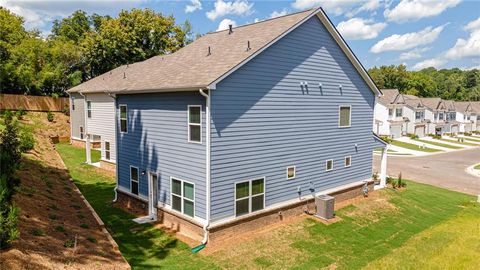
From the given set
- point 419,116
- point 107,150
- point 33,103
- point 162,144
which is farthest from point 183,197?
point 419,116

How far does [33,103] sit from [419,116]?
61678 millimetres

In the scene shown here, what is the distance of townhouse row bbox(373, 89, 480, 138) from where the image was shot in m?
54.3

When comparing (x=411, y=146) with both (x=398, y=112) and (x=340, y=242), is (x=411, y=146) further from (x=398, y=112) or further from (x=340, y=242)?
(x=340, y=242)

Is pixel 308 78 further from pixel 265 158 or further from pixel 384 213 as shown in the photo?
pixel 384 213

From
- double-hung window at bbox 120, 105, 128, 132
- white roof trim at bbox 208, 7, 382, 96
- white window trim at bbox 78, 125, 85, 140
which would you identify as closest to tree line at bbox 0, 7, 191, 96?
white window trim at bbox 78, 125, 85, 140

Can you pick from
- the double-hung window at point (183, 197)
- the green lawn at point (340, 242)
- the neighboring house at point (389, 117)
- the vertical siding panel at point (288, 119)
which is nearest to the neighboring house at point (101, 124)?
the green lawn at point (340, 242)

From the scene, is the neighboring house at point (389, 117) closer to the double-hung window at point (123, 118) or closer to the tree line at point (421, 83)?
the tree line at point (421, 83)

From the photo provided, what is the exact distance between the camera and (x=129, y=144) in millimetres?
15438

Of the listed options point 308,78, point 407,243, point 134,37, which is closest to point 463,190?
point 407,243

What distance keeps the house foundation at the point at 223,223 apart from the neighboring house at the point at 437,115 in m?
59.2

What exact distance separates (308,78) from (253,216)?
6509 millimetres

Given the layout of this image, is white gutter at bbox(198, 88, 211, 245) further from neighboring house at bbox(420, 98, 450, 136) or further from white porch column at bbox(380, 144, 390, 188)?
neighboring house at bbox(420, 98, 450, 136)

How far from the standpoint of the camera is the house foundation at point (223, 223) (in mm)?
11742

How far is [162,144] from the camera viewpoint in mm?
13383
